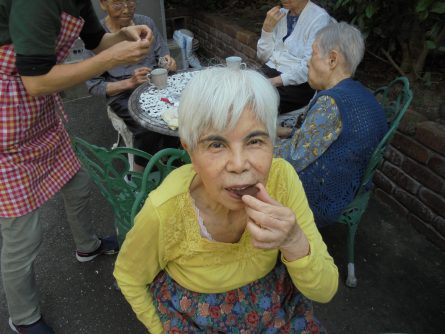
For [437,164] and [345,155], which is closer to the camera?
[345,155]

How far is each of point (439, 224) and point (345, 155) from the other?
4.11 ft

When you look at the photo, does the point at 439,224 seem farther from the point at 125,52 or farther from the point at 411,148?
the point at 125,52

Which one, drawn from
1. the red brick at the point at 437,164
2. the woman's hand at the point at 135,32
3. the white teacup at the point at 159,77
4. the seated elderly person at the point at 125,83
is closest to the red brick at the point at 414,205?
the red brick at the point at 437,164

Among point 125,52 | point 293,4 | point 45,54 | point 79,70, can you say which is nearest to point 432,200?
point 293,4

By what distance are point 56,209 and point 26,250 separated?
1.30m

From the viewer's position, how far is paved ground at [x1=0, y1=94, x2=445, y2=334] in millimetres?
2227

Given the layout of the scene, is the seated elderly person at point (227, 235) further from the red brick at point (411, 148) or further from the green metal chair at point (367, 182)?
the red brick at point (411, 148)

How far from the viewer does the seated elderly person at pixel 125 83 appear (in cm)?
301

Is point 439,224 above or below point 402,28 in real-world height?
below

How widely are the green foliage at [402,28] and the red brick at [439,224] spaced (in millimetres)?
1355

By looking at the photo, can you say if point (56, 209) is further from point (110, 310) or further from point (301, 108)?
point (301, 108)

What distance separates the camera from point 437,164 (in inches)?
103

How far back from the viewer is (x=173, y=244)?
4.30 ft

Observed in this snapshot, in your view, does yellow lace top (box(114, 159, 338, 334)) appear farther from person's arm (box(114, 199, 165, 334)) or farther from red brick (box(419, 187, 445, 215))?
red brick (box(419, 187, 445, 215))
